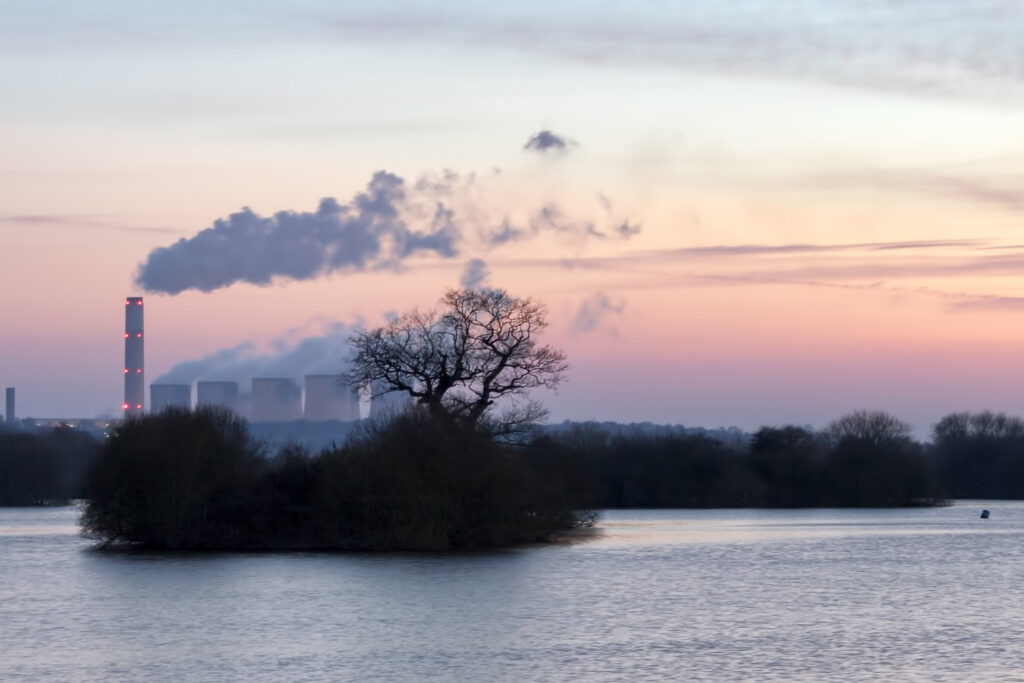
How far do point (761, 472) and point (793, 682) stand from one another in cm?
7211

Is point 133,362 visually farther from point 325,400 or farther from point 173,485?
point 173,485

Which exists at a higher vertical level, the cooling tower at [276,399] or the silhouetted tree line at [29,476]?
the cooling tower at [276,399]

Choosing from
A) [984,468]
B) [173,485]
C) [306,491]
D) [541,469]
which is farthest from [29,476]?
[984,468]

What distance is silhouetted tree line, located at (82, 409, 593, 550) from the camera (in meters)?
45.1

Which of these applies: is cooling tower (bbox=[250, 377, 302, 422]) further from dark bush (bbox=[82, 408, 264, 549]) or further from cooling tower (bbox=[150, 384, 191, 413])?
dark bush (bbox=[82, 408, 264, 549])

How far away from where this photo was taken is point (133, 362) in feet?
612

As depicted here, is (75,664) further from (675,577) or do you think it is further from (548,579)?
(675,577)

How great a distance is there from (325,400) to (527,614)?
100m

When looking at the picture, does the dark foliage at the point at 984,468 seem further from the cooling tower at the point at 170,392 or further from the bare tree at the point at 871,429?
the cooling tower at the point at 170,392

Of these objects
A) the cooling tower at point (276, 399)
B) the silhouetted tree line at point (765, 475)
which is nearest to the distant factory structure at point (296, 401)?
the cooling tower at point (276, 399)

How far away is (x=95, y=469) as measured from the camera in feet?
153

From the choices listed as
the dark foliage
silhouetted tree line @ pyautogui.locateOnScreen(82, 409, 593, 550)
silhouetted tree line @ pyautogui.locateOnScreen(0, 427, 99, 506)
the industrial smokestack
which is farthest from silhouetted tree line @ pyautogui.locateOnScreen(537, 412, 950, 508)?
the industrial smokestack

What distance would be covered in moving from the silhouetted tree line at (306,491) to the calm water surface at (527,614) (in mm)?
2045

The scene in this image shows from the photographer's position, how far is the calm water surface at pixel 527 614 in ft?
70.3
